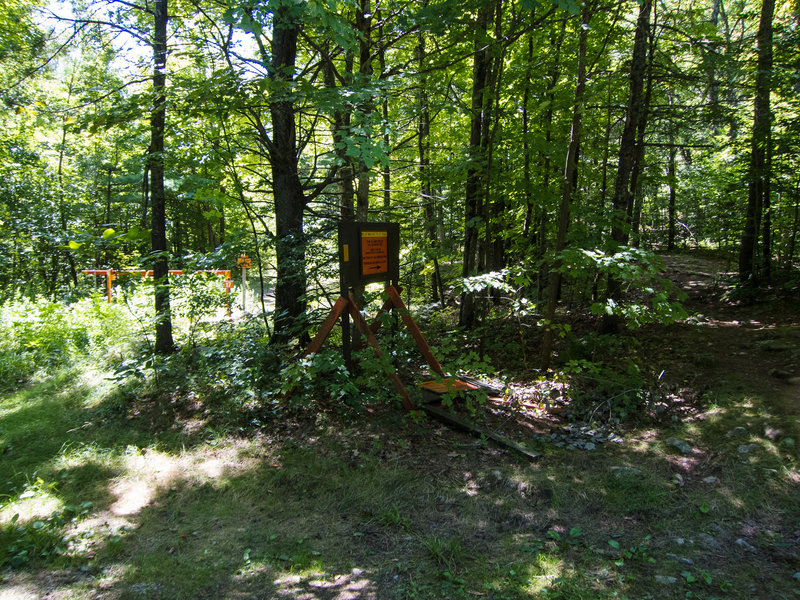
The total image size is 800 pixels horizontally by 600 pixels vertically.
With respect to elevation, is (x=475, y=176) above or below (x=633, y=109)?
below

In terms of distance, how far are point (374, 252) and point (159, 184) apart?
384 centimetres

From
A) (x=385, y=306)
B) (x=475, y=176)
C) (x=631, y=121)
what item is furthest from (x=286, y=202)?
(x=631, y=121)

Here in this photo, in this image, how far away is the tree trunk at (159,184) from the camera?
6.26m

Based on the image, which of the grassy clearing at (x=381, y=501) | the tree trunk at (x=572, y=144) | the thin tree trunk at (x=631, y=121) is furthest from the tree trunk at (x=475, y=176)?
the grassy clearing at (x=381, y=501)

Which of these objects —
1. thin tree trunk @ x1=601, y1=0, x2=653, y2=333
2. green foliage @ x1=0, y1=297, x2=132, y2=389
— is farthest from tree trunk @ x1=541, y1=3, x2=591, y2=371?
green foliage @ x1=0, y1=297, x2=132, y2=389

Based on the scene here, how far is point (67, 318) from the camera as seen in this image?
8961 mm

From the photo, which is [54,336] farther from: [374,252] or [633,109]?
[633,109]

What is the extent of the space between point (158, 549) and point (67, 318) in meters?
7.62

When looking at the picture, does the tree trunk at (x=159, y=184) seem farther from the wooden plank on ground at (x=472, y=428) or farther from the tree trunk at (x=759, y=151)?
the tree trunk at (x=759, y=151)

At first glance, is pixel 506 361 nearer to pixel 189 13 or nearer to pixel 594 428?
pixel 594 428

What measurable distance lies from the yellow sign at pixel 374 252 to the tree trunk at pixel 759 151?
634 centimetres

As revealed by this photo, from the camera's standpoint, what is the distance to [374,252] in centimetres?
555

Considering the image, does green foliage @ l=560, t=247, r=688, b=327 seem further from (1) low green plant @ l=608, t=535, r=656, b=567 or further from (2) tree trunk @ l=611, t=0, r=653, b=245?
(1) low green plant @ l=608, t=535, r=656, b=567

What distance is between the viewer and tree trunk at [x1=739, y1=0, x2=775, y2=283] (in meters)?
7.54
